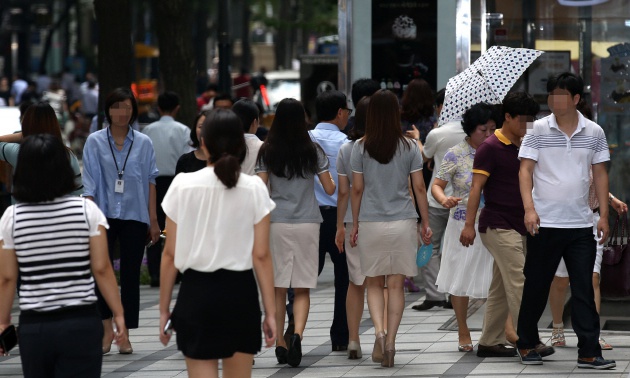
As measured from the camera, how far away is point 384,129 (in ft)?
28.2

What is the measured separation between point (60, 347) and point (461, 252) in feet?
13.8

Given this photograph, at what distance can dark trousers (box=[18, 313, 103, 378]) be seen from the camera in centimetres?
547

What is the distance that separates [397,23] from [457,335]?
4.63 m

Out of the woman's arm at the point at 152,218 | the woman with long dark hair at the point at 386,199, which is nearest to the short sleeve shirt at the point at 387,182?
the woman with long dark hair at the point at 386,199

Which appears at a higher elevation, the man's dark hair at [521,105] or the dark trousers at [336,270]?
the man's dark hair at [521,105]

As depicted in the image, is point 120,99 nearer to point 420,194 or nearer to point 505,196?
point 420,194

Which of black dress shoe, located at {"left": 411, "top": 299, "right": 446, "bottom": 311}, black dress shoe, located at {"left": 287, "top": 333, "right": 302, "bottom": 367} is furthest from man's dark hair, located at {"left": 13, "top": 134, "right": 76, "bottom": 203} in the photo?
black dress shoe, located at {"left": 411, "top": 299, "right": 446, "bottom": 311}

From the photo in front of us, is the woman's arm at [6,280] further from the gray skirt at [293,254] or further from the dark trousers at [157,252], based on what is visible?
the dark trousers at [157,252]

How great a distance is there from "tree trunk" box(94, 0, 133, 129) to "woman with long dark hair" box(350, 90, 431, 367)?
6.89 meters

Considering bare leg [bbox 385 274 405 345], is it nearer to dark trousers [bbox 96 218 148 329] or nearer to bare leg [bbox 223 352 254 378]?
dark trousers [bbox 96 218 148 329]

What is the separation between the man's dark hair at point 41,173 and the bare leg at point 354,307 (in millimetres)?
3625

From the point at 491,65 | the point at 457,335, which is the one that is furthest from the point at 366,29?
the point at 457,335

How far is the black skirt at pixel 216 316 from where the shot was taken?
5.63m

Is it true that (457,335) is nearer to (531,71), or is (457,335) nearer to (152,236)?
(152,236)
